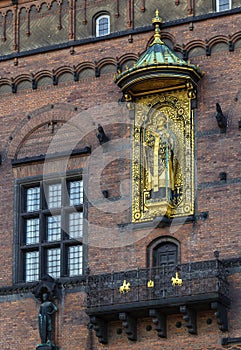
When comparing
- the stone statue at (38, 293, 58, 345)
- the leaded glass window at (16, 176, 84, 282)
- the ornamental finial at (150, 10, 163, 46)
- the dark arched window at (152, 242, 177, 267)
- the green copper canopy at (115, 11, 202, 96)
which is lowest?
the stone statue at (38, 293, 58, 345)

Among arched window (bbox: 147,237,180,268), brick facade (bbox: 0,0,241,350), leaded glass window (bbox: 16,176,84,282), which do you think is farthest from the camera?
leaded glass window (bbox: 16,176,84,282)

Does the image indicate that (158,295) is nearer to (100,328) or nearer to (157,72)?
(100,328)

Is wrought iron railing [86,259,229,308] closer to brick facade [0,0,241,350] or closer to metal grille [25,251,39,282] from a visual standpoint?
brick facade [0,0,241,350]

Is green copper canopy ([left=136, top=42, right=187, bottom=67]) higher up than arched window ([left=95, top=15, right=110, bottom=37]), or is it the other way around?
arched window ([left=95, top=15, right=110, bottom=37])

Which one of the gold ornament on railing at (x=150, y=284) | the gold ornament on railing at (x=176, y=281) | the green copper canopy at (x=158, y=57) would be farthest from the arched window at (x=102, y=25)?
the gold ornament on railing at (x=176, y=281)

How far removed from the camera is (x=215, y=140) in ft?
116

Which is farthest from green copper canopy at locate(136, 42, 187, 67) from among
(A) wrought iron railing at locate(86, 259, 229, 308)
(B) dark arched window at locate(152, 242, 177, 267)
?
(A) wrought iron railing at locate(86, 259, 229, 308)

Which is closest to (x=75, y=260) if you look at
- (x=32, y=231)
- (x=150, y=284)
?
(x=32, y=231)

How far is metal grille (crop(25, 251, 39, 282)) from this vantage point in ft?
121

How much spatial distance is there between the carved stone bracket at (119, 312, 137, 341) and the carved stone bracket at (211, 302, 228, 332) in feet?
7.86

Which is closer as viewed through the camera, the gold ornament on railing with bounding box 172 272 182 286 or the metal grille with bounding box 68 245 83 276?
the gold ornament on railing with bounding box 172 272 182 286

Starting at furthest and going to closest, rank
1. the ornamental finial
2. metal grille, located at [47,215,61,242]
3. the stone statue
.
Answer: metal grille, located at [47,215,61,242] → the ornamental finial → the stone statue

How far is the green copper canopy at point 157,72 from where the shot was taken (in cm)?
3556

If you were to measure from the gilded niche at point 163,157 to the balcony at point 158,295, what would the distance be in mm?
2052
